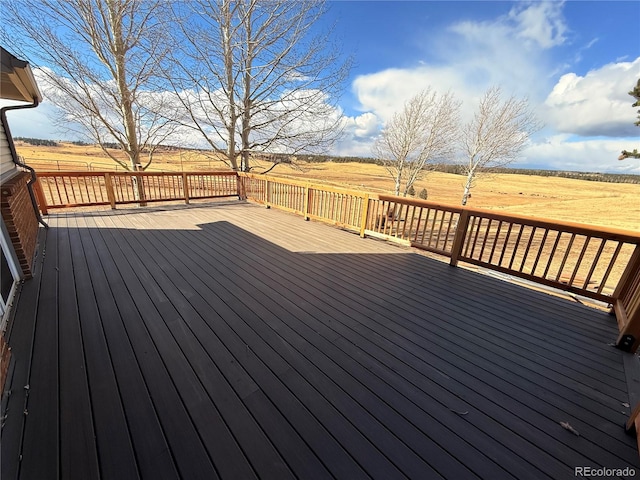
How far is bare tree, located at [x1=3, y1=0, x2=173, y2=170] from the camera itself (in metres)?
6.43

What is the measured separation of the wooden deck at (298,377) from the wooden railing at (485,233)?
0.87ft

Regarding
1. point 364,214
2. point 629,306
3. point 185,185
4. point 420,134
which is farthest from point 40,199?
point 420,134

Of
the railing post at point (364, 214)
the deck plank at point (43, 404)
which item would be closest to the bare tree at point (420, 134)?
the railing post at point (364, 214)

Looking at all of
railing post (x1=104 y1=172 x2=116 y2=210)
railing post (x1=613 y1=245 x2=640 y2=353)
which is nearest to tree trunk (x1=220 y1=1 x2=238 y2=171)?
railing post (x1=104 y1=172 x2=116 y2=210)

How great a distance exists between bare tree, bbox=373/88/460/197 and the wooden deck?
10.2m

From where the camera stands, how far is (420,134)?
1181 cm

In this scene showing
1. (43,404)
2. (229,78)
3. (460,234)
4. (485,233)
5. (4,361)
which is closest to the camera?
(43,404)

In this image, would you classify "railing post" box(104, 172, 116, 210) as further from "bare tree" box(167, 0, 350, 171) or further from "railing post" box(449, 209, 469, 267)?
"railing post" box(449, 209, 469, 267)

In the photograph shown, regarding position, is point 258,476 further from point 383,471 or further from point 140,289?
point 140,289

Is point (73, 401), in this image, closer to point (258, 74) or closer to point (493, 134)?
point (258, 74)

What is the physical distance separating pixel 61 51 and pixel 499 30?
36.3 feet

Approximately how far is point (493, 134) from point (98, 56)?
50.2 feet

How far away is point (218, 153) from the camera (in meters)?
8.49

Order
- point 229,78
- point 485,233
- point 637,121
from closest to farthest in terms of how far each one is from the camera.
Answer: point 485,233, point 637,121, point 229,78
